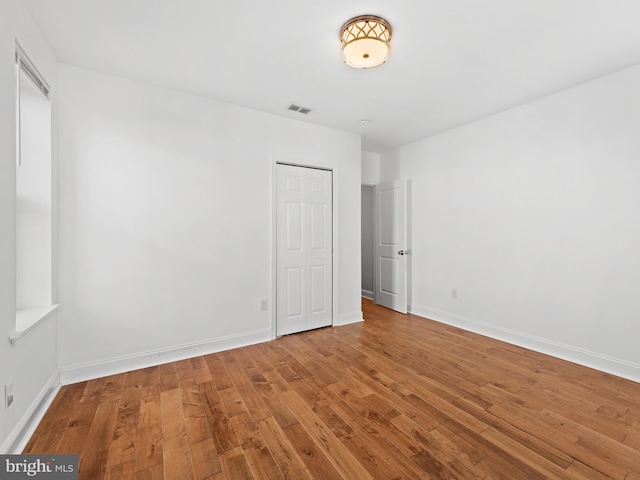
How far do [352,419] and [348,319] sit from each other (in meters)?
2.10

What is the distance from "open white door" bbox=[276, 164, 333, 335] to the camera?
354cm

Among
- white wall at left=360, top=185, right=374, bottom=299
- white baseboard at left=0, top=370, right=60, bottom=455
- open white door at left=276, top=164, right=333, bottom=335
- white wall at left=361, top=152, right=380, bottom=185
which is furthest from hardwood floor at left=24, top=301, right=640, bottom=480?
white wall at left=361, top=152, right=380, bottom=185

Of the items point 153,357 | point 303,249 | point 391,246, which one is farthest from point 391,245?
point 153,357

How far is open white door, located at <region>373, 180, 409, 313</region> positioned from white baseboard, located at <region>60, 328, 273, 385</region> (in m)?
2.26

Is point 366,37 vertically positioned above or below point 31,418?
above

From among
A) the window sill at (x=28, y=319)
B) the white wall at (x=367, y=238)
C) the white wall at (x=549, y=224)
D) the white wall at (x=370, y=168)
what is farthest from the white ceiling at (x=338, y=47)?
the white wall at (x=367, y=238)

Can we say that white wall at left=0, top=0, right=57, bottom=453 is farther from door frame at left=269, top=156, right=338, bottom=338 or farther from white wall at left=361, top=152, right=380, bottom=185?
white wall at left=361, top=152, right=380, bottom=185

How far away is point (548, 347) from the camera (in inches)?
119

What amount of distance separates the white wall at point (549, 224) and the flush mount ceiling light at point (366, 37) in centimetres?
221

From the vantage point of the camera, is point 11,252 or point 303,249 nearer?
point 11,252

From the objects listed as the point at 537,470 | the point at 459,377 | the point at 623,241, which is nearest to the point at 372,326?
the point at 459,377

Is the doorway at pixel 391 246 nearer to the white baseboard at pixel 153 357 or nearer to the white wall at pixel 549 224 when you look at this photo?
the white wall at pixel 549 224

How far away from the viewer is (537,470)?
5.00 feet

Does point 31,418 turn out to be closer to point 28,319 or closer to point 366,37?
point 28,319
